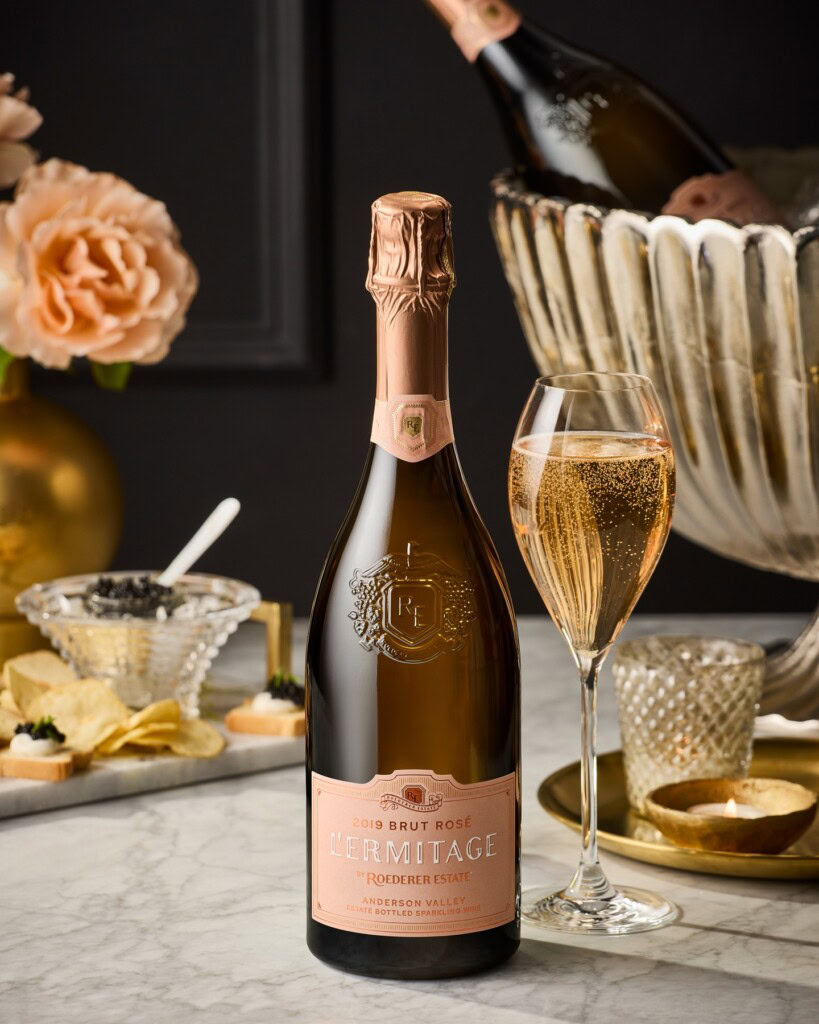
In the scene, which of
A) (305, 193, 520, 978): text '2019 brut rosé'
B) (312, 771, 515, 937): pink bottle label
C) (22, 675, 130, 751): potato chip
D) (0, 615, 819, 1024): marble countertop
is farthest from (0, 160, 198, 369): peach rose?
(312, 771, 515, 937): pink bottle label

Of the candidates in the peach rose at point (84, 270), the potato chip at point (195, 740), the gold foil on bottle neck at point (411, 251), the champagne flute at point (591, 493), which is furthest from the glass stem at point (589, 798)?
the peach rose at point (84, 270)

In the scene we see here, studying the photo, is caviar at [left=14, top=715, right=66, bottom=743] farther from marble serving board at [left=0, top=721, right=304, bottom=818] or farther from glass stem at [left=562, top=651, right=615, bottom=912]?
glass stem at [left=562, top=651, right=615, bottom=912]

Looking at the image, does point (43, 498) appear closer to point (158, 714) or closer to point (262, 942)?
point (158, 714)

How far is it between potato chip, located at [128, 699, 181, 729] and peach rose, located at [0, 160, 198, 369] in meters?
0.31

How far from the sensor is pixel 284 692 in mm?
1274

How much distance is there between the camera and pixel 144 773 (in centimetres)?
117

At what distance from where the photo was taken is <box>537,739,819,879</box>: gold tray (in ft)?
3.13

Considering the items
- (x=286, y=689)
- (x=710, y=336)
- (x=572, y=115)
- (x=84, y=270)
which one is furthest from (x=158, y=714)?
(x=572, y=115)

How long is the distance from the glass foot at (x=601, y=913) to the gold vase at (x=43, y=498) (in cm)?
62

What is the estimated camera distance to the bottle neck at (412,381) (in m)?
0.80

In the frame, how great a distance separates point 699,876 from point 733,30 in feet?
4.91

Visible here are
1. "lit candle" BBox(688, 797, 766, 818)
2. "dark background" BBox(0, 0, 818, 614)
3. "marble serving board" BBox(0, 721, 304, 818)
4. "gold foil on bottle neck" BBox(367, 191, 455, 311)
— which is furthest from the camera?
"dark background" BBox(0, 0, 818, 614)

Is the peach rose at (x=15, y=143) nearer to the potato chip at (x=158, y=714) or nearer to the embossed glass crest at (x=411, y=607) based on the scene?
the potato chip at (x=158, y=714)

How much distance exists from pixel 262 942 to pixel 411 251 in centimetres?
41
